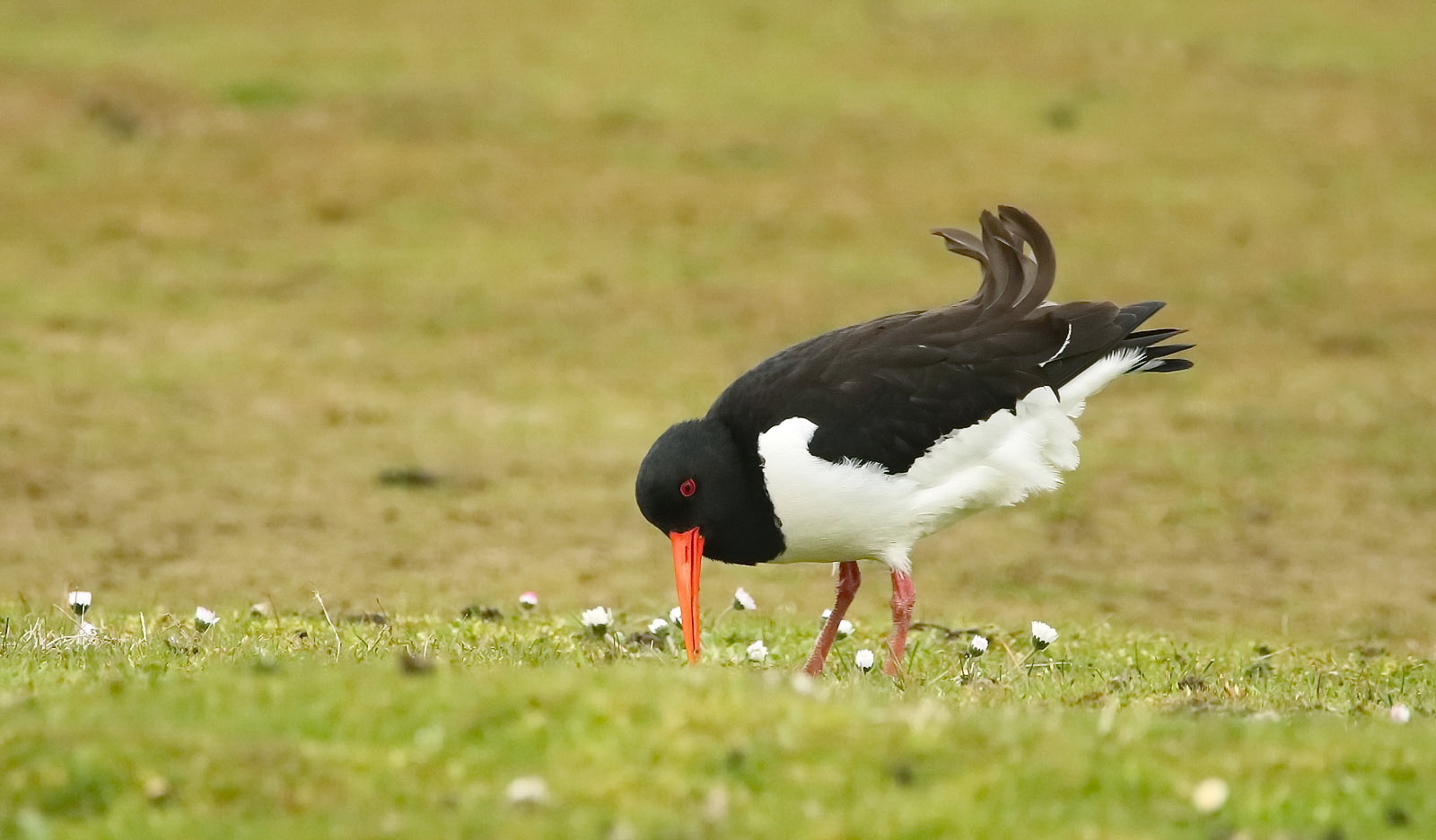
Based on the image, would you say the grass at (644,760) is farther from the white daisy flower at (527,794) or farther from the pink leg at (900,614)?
the pink leg at (900,614)

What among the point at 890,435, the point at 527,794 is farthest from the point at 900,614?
the point at 527,794

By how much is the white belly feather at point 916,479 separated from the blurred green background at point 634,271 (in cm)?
355

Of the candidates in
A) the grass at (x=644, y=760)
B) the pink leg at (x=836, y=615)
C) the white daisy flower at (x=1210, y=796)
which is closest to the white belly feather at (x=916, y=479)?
the pink leg at (x=836, y=615)

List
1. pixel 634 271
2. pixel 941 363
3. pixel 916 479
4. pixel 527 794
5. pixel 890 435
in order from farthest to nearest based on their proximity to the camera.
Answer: pixel 634 271 < pixel 941 363 < pixel 916 479 < pixel 890 435 < pixel 527 794

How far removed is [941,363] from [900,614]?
4.28ft

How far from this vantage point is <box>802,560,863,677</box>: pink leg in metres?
8.77

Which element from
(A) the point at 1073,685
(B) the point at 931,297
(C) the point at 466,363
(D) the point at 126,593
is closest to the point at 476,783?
(A) the point at 1073,685

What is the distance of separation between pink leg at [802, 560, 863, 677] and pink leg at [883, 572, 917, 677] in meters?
0.29

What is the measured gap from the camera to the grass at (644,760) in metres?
5.47

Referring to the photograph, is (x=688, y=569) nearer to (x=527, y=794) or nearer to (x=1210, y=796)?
(x=527, y=794)

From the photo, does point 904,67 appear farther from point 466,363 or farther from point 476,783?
point 476,783

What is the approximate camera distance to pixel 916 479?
924cm

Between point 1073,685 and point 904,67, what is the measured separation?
24753 millimetres

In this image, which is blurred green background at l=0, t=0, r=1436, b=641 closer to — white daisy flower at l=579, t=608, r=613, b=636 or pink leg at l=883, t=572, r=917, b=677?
white daisy flower at l=579, t=608, r=613, b=636
